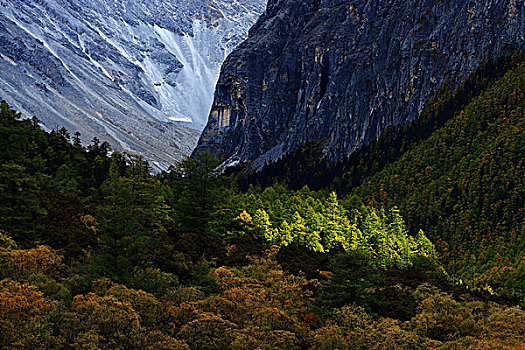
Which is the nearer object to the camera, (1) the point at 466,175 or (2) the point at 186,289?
(2) the point at 186,289

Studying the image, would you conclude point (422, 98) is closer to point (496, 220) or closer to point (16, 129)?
point (496, 220)

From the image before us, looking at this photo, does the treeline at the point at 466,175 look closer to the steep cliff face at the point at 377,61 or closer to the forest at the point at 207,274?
the forest at the point at 207,274

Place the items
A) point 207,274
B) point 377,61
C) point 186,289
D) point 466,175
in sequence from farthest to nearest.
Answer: point 377,61 → point 466,175 → point 207,274 → point 186,289

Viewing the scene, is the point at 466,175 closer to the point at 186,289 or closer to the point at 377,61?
the point at 186,289

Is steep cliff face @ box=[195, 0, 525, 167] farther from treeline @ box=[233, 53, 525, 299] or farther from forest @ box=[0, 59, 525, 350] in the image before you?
forest @ box=[0, 59, 525, 350]

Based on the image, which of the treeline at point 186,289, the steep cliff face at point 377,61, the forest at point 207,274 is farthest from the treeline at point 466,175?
the treeline at point 186,289

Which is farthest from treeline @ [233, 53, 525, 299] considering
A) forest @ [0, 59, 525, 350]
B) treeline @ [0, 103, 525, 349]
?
treeline @ [0, 103, 525, 349]

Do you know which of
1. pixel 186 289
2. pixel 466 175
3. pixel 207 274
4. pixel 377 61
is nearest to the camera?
pixel 186 289

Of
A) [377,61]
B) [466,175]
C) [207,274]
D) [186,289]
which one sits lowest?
[186,289]

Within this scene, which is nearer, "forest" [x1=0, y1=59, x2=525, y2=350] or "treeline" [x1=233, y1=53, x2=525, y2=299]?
"forest" [x1=0, y1=59, x2=525, y2=350]

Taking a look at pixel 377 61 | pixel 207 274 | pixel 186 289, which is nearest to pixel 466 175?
pixel 207 274
